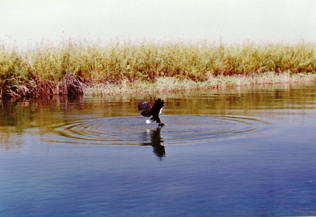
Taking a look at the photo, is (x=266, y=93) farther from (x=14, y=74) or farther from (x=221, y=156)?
(x=221, y=156)

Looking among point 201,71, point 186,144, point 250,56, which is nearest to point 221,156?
point 186,144

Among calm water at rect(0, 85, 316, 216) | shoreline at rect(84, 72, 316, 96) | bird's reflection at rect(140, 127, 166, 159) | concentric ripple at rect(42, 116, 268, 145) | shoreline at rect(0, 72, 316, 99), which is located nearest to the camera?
calm water at rect(0, 85, 316, 216)

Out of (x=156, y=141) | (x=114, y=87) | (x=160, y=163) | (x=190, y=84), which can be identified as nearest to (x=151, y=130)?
(x=156, y=141)

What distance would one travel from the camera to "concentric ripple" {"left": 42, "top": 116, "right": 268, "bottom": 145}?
419 inches

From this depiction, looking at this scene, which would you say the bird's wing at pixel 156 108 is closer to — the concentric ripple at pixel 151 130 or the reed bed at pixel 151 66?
the concentric ripple at pixel 151 130

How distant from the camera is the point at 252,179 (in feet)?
23.7

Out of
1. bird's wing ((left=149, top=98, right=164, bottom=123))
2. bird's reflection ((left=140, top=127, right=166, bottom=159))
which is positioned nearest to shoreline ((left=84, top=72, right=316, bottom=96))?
bird's wing ((left=149, top=98, right=164, bottom=123))

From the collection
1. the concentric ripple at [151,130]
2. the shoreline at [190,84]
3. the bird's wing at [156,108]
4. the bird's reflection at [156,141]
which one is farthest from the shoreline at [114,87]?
the bird's reflection at [156,141]

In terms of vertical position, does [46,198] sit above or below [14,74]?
below

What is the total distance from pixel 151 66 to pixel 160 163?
18.2m

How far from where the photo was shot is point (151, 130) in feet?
39.0

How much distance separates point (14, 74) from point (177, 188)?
16264mm

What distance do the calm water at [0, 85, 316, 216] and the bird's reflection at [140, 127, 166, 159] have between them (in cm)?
2

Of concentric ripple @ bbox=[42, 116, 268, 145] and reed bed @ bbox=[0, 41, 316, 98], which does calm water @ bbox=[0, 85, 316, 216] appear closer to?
concentric ripple @ bbox=[42, 116, 268, 145]
